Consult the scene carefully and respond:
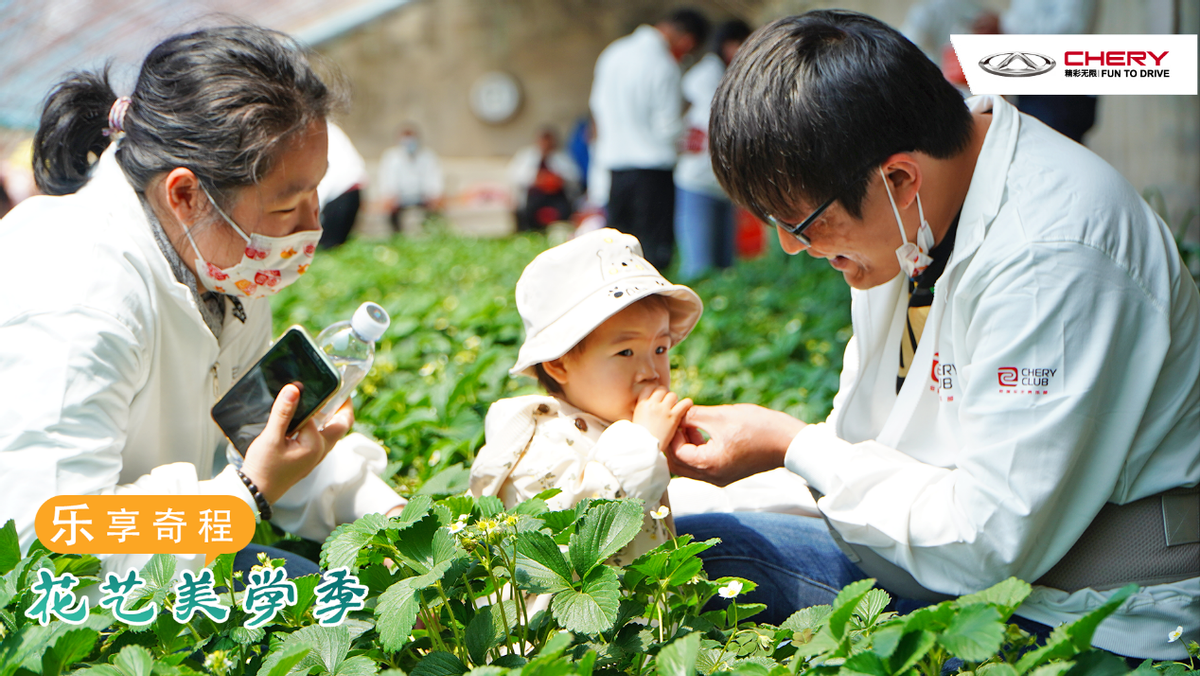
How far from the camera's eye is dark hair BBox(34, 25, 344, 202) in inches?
72.2

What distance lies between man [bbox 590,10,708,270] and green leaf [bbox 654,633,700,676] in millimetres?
5224

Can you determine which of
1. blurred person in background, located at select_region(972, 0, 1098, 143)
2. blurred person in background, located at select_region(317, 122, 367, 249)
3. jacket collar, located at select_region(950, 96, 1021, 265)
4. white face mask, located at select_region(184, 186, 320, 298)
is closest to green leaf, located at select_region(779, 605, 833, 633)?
jacket collar, located at select_region(950, 96, 1021, 265)

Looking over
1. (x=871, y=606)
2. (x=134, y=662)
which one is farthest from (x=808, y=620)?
(x=134, y=662)

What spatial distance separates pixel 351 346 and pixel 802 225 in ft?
3.47

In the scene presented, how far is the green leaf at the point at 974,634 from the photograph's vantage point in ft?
3.09

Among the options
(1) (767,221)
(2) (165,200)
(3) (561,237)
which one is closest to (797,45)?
(1) (767,221)

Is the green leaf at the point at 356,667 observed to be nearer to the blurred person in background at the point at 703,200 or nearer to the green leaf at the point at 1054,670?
the green leaf at the point at 1054,670

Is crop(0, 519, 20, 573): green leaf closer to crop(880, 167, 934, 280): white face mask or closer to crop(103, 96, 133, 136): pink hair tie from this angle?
crop(103, 96, 133, 136): pink hair tie

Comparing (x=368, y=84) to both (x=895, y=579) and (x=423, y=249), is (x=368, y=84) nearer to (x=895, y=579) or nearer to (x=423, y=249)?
(x=423, y=249)

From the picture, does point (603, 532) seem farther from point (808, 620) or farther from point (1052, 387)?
point (1052, 387)

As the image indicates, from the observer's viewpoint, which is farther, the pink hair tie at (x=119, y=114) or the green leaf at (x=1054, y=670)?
the pink hair tie at (x=119, y=114)

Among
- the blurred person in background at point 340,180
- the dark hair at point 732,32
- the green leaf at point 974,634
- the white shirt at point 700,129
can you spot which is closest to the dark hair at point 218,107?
the green leaf at point 974,634

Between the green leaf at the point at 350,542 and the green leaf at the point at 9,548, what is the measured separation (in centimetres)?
50

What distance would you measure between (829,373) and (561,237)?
8605 mm
